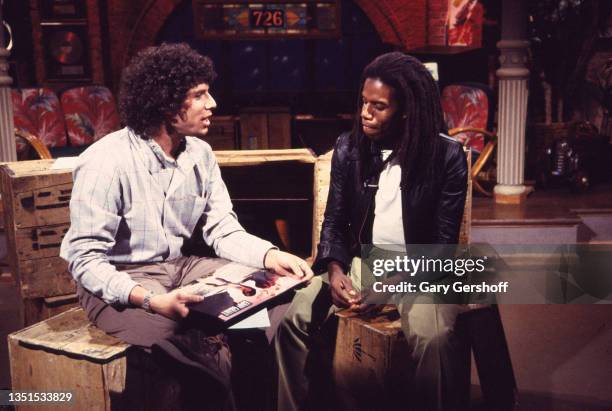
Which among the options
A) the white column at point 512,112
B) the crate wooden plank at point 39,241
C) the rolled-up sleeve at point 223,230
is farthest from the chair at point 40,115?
the rolled-up sleeve at point 223,230

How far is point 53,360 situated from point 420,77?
1454 millimetres

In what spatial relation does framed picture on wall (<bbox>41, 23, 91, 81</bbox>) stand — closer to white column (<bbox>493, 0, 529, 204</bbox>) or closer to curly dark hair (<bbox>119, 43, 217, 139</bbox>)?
white column (<bbox>493, 0, 529, 204</bbox>)

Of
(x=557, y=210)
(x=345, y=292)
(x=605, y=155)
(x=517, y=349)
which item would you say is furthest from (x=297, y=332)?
(x=605, y=155)

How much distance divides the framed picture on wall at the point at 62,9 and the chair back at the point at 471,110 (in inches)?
180

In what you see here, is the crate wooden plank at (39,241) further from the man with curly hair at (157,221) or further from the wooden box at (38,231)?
the man with curly hair at (157,221)

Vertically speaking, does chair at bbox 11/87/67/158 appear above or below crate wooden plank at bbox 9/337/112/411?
above

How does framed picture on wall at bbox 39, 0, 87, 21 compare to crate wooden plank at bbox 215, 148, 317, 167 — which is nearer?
crate wooden plank at bbox 215, 148, 317, 167

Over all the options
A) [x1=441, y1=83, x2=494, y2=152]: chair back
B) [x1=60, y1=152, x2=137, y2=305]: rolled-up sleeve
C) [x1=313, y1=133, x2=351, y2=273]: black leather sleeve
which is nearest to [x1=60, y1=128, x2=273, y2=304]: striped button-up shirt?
[x1=60, y1=152, x2=137, y2=305]: rolled-up sleeve

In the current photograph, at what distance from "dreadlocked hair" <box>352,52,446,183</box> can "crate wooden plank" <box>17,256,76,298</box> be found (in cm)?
141

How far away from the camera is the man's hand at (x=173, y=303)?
1.79 metres

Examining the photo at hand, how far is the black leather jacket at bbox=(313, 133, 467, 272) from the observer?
2141mm

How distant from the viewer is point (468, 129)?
15.3 feet

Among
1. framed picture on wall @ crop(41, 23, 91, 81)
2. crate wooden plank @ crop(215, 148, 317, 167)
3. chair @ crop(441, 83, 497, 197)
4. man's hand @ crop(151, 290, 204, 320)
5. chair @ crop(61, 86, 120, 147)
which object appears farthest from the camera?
framed picture on wall @ crop(41, 23, 91, 81)

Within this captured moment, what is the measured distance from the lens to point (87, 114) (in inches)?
226
